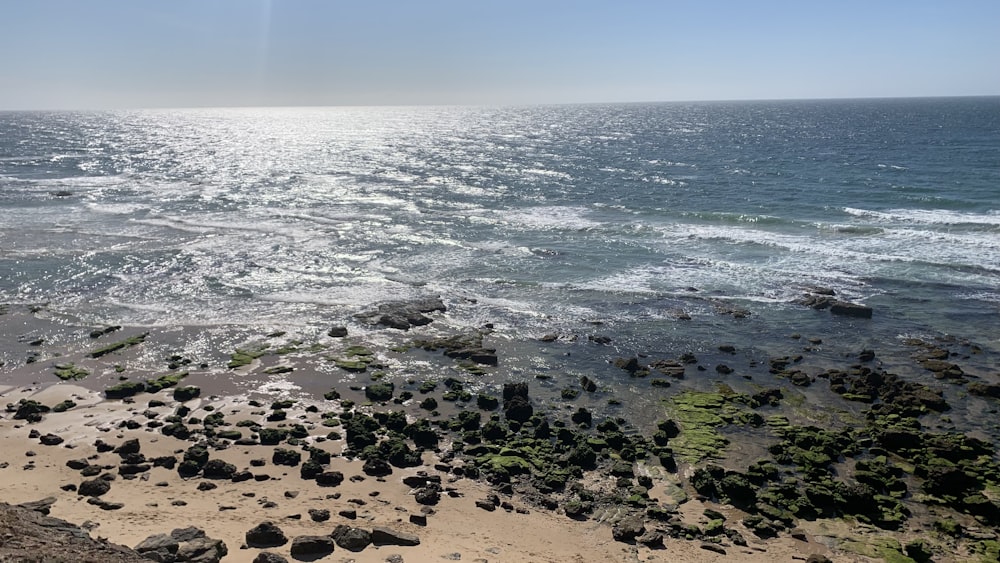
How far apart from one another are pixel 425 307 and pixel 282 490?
18.0 metres

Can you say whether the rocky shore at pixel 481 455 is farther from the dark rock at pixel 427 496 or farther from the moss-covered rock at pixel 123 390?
the moss-covered rock at pixel 123 390

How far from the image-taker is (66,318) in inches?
1361

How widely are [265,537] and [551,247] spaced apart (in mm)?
36861

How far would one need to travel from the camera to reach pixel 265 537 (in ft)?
52.5

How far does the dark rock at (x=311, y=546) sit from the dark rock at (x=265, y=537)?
396mm

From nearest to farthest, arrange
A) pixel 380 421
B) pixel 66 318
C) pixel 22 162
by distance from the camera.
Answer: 1. pixel 380 421
2. pixel 66 318
3. pixel 22 162

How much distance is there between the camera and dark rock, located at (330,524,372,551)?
16111 millimetres

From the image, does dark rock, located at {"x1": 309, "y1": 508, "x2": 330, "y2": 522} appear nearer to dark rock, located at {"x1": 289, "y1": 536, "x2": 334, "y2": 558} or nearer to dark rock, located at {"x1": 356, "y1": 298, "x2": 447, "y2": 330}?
dark rock, located at {"x1": 289, "y1": 536, "x2": 334, "y2": 558}

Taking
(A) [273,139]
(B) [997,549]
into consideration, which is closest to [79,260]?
(B) [997,549]

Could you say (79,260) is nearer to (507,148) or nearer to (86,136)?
(507,148)

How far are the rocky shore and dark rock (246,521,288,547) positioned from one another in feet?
0.19

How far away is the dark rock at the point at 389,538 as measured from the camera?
16.4 meters

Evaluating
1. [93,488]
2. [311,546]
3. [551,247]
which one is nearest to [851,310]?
[551,247]

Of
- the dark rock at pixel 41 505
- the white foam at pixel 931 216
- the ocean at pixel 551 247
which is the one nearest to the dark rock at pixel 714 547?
the ocean at pixel 551 247
